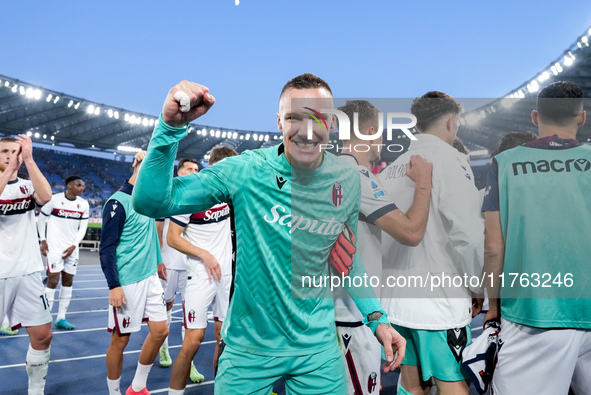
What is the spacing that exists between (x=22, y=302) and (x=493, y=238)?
11.9 feet

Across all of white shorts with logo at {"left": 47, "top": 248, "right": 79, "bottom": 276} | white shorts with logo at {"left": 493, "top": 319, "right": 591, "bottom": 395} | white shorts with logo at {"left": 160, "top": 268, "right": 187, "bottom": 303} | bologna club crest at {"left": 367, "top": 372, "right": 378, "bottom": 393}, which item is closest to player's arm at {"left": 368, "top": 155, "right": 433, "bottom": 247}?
white shorts with logo at {"left": 493, "top": 319, "right": 591, "bottom": 395}

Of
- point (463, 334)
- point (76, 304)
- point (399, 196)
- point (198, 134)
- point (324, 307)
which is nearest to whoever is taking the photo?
point (324, 307)

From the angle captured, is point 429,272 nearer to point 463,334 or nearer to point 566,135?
point 463,334

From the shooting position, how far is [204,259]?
144 inches

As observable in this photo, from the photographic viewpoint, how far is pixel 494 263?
210cm

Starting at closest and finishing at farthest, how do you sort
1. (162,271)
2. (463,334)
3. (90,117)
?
(463,334)
(162,271)
(90,117)

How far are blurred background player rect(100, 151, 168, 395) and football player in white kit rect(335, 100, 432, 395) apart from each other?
186cm

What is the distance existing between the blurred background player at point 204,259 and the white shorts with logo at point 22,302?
45.7 inches

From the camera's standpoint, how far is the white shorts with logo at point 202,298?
11.4 feet

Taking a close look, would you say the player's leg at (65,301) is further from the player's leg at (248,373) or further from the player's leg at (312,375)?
the player's leg at (312,375)

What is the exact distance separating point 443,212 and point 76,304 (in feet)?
26.5

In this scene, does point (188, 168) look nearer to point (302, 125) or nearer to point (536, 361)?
point (302, 125)

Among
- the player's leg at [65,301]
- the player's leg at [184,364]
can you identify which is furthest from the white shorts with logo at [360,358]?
the player's leg at [65,301]

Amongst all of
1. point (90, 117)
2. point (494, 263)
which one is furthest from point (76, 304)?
point (90, 117)
